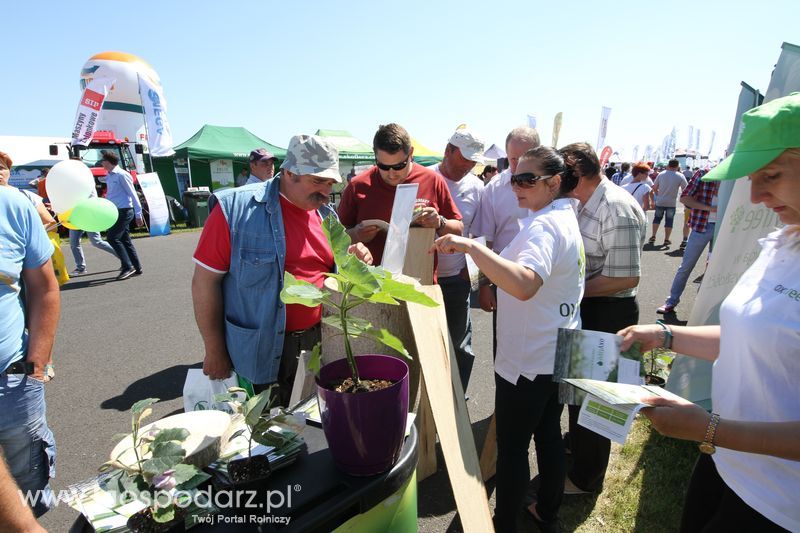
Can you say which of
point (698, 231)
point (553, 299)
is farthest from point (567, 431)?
point (698, 231)

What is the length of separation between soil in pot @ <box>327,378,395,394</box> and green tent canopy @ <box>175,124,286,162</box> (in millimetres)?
15904

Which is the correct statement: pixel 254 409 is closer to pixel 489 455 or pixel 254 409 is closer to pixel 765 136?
pixel 765 136

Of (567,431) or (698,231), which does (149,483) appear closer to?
(567,431)

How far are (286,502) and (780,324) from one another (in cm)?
124

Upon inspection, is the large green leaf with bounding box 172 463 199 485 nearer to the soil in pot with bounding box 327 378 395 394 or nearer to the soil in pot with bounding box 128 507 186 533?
the soil in pot with bounding box 128 507 186 533

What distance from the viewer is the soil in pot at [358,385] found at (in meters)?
1.05

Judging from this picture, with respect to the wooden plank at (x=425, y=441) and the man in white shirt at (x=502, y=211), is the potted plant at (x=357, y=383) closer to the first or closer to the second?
the wooden plank at (x=425, y=441)

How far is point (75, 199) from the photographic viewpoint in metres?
3.61

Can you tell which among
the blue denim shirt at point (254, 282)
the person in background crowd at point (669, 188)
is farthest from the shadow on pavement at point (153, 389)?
the person in background crowd at point (669, 188)

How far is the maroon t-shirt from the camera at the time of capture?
8.77 ft

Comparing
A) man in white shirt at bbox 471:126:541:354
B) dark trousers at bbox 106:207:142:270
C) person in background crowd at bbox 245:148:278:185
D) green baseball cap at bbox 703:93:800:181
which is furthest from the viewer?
dark trousers at bbox 106:207:142:270

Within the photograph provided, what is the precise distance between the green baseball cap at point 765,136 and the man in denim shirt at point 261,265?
1269 mm

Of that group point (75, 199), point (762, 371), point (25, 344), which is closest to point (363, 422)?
point (762, 371)

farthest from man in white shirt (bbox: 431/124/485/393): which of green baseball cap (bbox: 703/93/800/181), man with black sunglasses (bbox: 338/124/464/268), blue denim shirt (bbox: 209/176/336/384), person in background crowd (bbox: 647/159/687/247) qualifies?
person in background crowd (bbox: 647/159/687/247)
